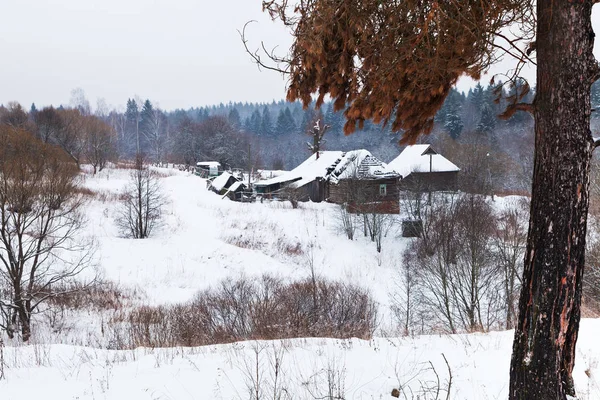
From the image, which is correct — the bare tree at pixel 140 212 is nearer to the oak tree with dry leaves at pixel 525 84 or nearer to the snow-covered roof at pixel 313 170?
the snow-covered roof at pixel 313 170

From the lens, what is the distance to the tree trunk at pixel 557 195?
9.41 feet

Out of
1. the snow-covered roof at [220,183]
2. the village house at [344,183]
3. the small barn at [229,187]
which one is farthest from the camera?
the snow-covered roof at [220,183]

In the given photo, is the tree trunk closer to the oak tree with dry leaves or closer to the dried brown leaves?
the oak tree with dry leaves

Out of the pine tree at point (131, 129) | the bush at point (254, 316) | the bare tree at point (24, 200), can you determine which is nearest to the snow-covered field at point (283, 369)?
the bare tree at point (24, 200)

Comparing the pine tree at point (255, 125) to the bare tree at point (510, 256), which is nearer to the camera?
the bare tree at point (510, 256)

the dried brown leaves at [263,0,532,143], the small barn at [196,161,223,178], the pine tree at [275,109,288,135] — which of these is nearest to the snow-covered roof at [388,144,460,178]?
the small barn at [196,161,223,178]

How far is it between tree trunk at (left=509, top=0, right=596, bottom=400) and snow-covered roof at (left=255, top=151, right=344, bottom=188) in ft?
109

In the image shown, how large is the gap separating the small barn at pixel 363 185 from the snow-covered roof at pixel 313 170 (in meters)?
1.04

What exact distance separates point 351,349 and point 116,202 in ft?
92.8

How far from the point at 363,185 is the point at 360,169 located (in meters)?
3.39

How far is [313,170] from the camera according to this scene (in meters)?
38.2

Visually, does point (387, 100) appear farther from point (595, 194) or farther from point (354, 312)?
point (595, 194)

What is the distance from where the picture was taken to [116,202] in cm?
2930

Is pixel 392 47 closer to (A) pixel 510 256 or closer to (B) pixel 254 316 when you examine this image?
(B) pixel 254 316
